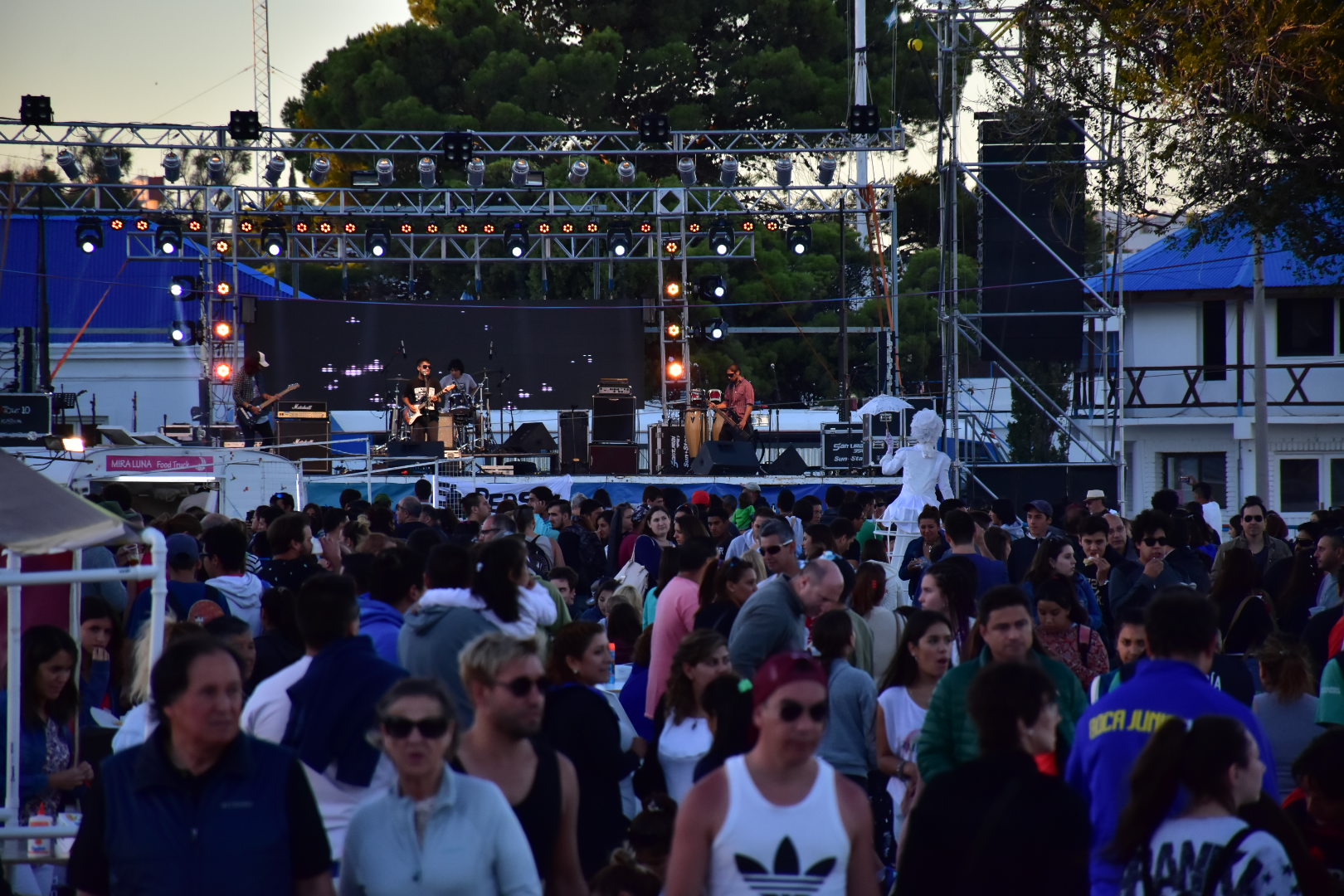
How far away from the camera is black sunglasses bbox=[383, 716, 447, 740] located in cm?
348

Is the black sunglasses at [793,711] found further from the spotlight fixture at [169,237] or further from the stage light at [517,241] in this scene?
the spotlight fixture at [169,237]

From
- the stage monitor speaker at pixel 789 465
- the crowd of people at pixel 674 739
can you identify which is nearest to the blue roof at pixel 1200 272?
the stage monitor speaker at pixel 789 465

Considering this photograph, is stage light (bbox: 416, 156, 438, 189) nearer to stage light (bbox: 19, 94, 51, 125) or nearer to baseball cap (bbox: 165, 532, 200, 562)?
stage light (bbox: 19, 94, 51, 125)

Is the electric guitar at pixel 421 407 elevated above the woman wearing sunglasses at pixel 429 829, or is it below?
above

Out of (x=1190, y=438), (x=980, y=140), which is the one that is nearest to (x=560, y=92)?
(x=1190, y=438)

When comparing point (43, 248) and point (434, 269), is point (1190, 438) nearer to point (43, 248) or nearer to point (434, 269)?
point (434, 269)

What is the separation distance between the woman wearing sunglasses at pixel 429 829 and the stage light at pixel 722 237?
21.6 metres

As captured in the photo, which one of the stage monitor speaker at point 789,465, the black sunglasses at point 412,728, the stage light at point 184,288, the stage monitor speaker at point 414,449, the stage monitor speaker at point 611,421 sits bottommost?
the black sunglasses at point 412,728

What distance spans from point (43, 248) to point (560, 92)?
46.3 ft

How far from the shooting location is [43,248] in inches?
1073

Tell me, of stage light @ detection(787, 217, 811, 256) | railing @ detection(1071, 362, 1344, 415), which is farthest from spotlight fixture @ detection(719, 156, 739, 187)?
railing @ detection(1071, 362, 1344, 415)

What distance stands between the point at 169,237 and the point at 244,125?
301 centimetres

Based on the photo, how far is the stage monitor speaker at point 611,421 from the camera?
24469 millimetres

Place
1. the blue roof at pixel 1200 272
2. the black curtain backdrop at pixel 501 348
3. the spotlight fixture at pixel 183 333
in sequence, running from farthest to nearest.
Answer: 1. the blue roof at pixel 1200 272
2. the black curtain backdrop at pixel 501 348
3. the spotlight fixture at pixel 183 333
